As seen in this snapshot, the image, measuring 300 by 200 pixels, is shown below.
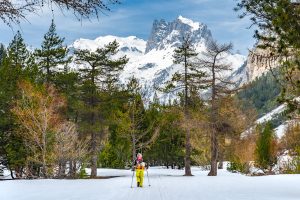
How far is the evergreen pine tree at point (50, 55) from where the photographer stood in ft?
135

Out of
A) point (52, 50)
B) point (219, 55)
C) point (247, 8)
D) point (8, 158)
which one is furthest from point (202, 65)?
point (247, 8)

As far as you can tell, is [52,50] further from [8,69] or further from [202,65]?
[202,65]

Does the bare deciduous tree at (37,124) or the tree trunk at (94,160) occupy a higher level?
the bare deciduous tree at (37,124)

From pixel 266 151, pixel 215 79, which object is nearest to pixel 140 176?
pixel 215 79

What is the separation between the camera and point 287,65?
13.1 meters

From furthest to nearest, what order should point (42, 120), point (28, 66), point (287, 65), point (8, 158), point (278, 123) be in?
point (278, 123)
point (28, 66)
point (8, 158)
point (42, 120)
point (287, 65)

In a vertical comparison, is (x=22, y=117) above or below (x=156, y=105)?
below

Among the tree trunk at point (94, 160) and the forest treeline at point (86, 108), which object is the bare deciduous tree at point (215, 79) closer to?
the forest treeline at point (86, 108)

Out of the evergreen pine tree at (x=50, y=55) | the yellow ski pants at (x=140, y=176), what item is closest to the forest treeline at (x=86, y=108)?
the evergreen pine tree at (x=50, y=55)

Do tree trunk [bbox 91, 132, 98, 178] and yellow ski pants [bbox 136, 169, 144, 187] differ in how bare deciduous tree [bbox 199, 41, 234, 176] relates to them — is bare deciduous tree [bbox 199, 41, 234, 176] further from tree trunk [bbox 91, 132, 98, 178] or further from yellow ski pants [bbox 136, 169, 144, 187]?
yellow ski pants [bbox 136, 169, 144, 187]

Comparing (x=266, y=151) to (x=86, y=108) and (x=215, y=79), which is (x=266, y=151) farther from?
(x=86, y=108)

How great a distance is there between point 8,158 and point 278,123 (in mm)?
155149

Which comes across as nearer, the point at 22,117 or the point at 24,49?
the point at 22,117

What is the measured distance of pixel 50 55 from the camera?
4138 cm
